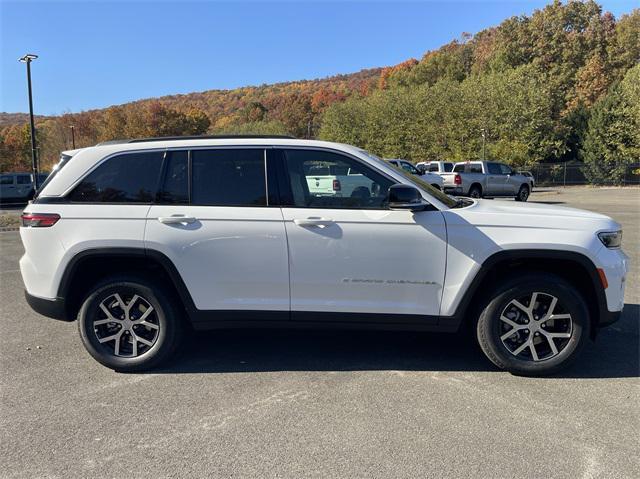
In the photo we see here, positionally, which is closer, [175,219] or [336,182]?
[175,219]

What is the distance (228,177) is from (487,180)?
22.3m

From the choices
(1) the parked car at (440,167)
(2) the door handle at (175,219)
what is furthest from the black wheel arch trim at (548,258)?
(1) the parked car at (440,167)

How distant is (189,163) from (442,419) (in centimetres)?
274

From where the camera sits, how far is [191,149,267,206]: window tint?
406cm

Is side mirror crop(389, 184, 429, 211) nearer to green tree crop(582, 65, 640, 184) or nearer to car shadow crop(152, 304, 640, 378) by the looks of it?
car shadow crop(152, 304, 640, 378)

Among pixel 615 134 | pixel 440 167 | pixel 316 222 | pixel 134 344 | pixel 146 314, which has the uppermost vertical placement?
pixel 615 134

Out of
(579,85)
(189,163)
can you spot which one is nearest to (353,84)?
(579,85)

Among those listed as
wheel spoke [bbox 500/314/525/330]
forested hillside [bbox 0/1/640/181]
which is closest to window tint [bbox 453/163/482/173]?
forested hillside [bbox 0/1/640/181]

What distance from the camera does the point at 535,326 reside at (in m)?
3.95

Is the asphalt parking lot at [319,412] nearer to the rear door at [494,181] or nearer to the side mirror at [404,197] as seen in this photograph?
the side mirror at [404,197]

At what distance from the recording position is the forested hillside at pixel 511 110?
141 feet

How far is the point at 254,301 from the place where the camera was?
160 inches

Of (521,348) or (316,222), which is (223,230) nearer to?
(316,222)

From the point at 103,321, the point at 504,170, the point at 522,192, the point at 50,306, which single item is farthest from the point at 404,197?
the point at 522,192
